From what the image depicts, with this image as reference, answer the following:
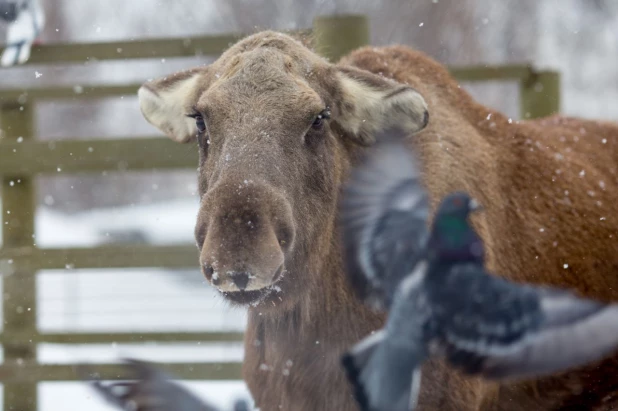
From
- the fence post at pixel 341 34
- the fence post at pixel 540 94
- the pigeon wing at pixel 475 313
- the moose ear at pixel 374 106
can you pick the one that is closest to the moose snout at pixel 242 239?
the pigeon wing at pixel 475 313

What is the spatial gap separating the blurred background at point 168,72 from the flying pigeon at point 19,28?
5.65 feet

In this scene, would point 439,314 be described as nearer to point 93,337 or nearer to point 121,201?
point 93,337

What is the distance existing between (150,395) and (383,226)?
959 millimetres

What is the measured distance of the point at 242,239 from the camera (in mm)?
2816

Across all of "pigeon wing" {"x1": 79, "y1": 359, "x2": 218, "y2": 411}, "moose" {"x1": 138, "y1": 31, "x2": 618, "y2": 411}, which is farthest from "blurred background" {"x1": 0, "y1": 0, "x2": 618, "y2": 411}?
"pigeon wing" {"x1": 79, "y1": 359, "x2": 218, "y2": 411}

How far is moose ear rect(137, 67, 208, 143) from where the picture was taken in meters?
3.78

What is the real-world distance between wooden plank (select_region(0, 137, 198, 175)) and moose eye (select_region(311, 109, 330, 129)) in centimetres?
207

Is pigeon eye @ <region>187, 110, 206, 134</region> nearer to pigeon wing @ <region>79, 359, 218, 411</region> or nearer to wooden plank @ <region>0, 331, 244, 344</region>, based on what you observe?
pigeon wing @ <region>79, 359, 218, 411</region>

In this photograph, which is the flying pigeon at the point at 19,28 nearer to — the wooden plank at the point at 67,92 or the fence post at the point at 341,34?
the wooden plank at the point at 67,92

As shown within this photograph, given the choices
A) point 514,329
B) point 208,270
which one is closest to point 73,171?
point 208,270

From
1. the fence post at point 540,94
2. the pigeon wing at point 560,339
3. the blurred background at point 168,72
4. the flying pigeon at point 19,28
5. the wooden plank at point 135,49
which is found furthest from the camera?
the blurred background at point 168,72

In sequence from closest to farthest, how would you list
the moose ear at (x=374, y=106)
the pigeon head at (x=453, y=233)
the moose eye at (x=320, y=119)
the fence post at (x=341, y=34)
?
1. the pigeon head at (x=453, y=233)
2. the moose eye at (x=320, y=119)
3. the moose ear at (x=374, y=106)
4. the fence post at (x=341, y=34)

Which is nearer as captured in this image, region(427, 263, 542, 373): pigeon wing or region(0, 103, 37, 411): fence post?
region(427, 263, 542, 373): pigeon wing

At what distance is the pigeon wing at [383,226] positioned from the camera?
2.79 meters
